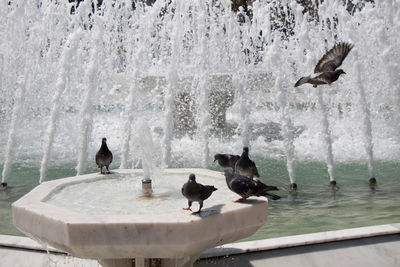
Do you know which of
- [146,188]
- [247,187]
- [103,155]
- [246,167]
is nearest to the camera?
[247,187]

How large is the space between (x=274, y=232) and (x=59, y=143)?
24.4 feet

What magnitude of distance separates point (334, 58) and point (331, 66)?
0.34 feet

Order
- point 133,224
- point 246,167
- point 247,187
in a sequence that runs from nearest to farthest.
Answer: point 133,224 → point 247,187 → point 246,167

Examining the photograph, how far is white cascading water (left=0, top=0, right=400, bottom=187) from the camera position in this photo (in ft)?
29.1

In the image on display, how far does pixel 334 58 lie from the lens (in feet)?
16.9

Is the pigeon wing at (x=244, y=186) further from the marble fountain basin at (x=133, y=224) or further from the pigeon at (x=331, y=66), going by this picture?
the pigeon at (x=331, y=66)

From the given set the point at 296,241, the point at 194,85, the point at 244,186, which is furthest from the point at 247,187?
the point at 194,85

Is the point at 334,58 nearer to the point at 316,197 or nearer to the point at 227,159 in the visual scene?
the point at 227,159

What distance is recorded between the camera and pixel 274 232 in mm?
5480

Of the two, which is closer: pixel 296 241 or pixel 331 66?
pixel 296 241

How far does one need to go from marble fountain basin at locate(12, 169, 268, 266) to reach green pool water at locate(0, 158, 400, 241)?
20.5 inches

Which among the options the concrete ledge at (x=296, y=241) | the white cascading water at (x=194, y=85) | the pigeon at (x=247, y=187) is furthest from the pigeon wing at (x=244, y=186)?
the white cascading water at (x=194, y=85)

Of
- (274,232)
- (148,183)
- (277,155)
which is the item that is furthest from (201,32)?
(148,183)

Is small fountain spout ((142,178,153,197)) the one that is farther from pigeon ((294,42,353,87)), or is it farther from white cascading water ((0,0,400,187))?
white cascading water ((0,0,400,187))
